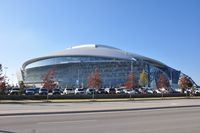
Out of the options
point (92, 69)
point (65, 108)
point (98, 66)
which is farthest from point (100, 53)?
point (65, 108)

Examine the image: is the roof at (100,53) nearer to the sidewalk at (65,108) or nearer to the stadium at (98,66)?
the stadium at (98,66)

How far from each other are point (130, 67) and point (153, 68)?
→ 10287 millimetres

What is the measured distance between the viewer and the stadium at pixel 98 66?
5428 inches

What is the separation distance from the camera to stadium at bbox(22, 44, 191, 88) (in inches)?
5428

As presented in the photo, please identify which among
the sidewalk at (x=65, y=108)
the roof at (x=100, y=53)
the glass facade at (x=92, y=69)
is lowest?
the sidewalk at (x=65, y=108)

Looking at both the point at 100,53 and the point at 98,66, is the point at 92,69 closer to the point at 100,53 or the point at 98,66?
the point at 98,66

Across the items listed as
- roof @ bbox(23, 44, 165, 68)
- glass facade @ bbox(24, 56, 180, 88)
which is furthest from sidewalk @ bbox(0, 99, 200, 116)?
roof @ bbox(23, 44, 165, 68)

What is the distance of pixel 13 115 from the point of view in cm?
2109

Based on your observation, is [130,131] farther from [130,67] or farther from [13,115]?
[130,67]

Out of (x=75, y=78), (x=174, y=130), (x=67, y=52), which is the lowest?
(x=174, y=130)

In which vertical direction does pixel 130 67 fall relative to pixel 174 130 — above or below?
above

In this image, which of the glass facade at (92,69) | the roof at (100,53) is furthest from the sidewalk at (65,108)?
the roof at (100,53)

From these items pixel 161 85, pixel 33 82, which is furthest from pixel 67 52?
pixel 161 85

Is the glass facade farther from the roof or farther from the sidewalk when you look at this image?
the sidewalk
